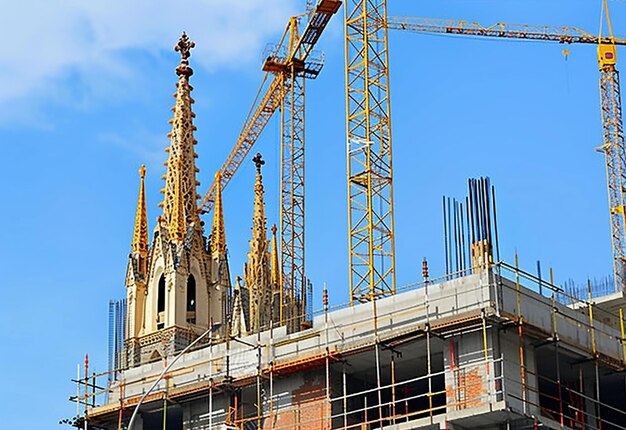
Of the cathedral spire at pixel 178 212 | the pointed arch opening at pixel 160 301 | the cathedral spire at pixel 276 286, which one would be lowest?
the pointed arch opening at pixel 160 301

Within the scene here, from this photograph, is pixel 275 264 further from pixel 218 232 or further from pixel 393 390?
pixel 393 390

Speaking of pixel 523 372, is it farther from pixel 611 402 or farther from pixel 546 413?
pixel 611 402

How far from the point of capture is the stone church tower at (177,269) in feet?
265

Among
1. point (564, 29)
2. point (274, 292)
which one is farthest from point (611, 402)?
point (564, 29)

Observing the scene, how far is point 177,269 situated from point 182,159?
8248 millimetres

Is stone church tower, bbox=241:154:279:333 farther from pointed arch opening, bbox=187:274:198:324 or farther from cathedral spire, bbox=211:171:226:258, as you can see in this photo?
pointed arch opening, bbox=187:274:198:324

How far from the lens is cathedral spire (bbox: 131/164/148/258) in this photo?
86062mm

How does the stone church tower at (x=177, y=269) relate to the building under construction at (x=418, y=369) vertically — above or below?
above

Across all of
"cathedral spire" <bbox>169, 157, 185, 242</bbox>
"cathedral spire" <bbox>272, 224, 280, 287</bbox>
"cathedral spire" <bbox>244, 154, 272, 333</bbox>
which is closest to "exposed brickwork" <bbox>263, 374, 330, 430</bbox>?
"cathedral spire" <bbox>169, 157, 185, 242</bbox>

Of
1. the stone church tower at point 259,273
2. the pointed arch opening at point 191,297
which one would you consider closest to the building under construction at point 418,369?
the pointed arch opening at point 191,297

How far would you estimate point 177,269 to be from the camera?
270 ft

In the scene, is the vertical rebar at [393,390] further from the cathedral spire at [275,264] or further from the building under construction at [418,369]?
the cathedral spire at [275,264]

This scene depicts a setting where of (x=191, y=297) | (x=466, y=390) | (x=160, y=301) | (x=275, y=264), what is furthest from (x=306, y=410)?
(x=275, y=264)

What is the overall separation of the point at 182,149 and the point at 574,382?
126 ft
